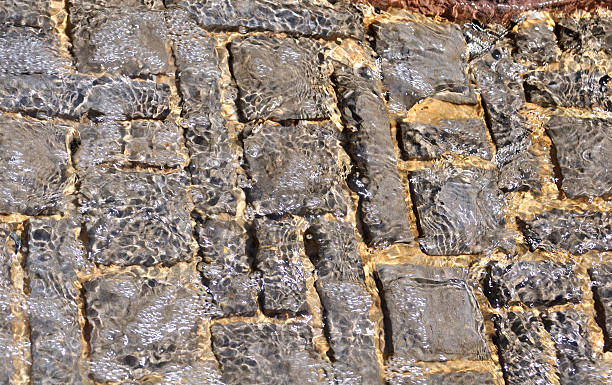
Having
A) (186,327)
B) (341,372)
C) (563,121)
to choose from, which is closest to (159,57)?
(186,327)

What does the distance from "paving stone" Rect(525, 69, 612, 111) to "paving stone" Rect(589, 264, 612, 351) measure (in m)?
0.75

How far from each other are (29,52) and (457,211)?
5.43 ft

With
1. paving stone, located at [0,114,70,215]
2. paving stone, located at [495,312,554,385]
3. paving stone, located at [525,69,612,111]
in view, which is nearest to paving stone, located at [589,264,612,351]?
paving stone, located at [495,312,554,385]

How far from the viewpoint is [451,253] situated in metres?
3.10

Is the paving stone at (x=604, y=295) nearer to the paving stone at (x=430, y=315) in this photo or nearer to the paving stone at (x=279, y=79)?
the paving stone at (x=430, y=315)

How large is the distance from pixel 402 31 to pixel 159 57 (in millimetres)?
1054

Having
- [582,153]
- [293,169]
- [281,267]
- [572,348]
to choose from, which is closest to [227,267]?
[281,267]

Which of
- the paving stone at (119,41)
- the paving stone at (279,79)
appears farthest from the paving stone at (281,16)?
the paving stone at (119,41)

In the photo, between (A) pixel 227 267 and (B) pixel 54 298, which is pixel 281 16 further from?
(B) pixel 54 298

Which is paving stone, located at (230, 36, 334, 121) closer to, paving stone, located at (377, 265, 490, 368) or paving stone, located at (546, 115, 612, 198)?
paving stone, located at (377, 265, 490, 368)

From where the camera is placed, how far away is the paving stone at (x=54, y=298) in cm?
242

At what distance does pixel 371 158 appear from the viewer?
3115 mm

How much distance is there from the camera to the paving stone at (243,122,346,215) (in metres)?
2.92

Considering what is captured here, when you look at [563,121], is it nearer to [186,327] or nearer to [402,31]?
[402,31]
